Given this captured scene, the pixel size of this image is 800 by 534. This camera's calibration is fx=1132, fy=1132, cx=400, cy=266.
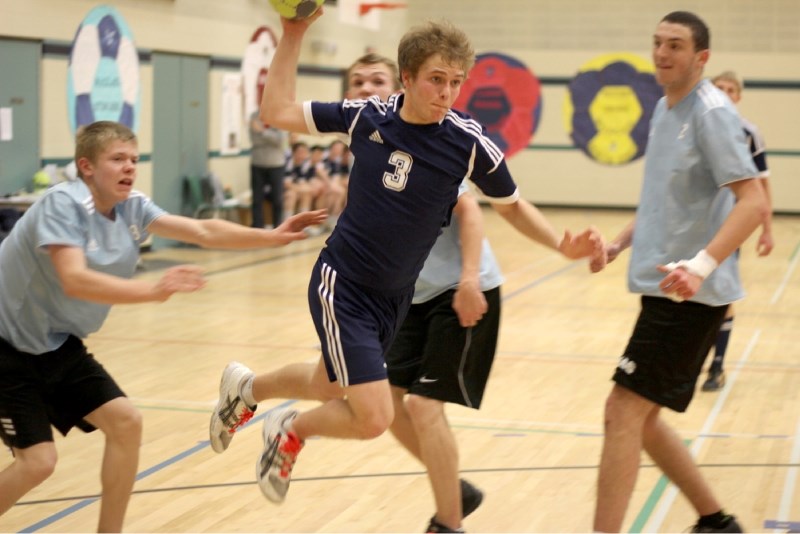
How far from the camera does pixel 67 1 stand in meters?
12.4

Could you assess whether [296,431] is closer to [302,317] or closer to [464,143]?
[464,143]

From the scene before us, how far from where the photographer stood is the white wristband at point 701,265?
12.4 ft

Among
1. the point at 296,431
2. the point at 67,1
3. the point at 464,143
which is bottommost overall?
the point at 296,431

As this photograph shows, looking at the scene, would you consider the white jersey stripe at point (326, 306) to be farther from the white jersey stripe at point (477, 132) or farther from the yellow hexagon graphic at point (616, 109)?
the yellow hexagon graphic at point (616, 109)

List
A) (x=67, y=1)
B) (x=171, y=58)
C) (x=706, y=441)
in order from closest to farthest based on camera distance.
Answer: (x=706, y=441) < (x=67, y=1) < (x=171, y=58)

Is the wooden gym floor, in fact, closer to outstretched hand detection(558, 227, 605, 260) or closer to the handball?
outstretched hand detection(558, 227, 605, 260)

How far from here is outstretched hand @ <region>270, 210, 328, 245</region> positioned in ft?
13.9

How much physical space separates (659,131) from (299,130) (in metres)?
1.34

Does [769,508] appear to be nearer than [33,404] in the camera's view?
No

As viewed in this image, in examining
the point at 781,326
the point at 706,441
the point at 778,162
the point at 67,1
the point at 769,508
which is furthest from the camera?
the point at 778,162

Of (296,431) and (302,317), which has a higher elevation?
(296,431)

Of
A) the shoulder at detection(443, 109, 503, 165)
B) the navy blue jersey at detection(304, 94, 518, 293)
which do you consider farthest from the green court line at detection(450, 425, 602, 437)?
the shoulder at detection(443, 109, 503, 165)

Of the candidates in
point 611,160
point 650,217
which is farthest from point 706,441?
point 611,160

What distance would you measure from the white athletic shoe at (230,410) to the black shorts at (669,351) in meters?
1.51
